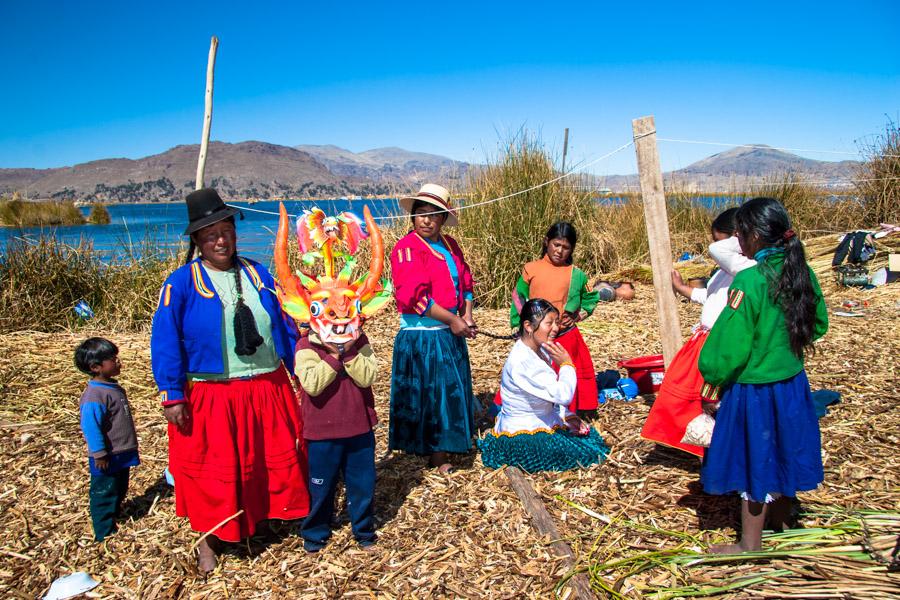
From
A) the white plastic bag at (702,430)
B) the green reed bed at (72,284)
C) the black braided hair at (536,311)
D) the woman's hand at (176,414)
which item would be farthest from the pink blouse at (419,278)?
the green reed bed at (72,284)

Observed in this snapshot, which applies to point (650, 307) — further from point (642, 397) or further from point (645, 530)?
point (645, 530)

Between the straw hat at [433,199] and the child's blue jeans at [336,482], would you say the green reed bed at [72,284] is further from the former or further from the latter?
the child's blue jeans at [336,482]

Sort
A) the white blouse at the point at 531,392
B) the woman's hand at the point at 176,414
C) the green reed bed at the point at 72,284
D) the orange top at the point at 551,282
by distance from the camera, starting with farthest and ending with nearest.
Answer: the green reed bed at the point at 72,284, the orange top at the point at 551,282, the white blouse at the point at 531,392, the woman's hand at the point at 176,414

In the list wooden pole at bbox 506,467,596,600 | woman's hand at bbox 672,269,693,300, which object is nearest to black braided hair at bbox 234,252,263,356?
wooden pole at bbox 506,467,596,600

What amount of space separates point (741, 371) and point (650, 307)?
6219 mm

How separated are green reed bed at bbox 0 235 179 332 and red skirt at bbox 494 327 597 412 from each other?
589cm

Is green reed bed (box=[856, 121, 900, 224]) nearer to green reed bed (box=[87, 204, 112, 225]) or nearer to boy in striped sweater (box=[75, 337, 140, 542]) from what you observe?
boy in striped sweater (box=[75, 337, 140, 542])

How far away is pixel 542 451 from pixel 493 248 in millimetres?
5251

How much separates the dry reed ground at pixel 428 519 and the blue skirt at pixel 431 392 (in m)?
0.26

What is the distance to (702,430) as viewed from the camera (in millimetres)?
2832

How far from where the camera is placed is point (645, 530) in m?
3.00

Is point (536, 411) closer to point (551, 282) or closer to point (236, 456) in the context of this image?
point (551, 282)

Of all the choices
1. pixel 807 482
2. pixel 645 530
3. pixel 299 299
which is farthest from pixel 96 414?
pixel 807 482

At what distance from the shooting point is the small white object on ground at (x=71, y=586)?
110 inches
